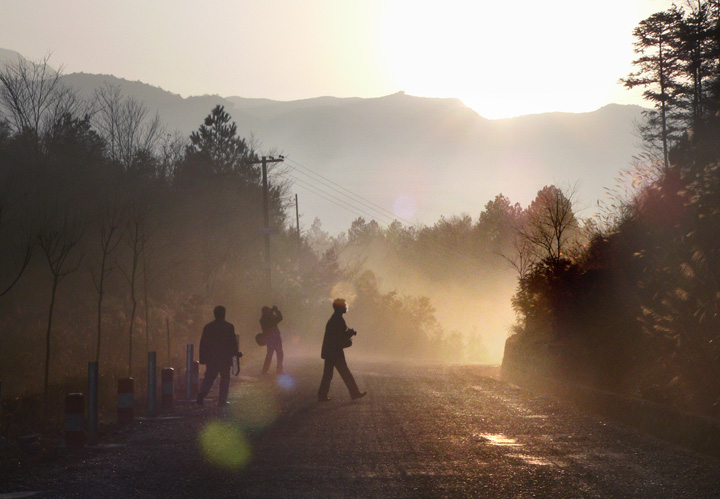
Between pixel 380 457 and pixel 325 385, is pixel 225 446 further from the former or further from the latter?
pixel 325 385

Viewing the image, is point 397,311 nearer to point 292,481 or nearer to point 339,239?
point 292,481

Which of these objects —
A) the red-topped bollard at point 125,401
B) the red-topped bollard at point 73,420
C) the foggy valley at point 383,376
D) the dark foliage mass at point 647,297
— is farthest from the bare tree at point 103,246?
the dark foliage mass at point 647,297

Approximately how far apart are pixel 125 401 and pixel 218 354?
257cm

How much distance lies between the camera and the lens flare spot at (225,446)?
366 inches

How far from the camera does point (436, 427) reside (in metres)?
11.6

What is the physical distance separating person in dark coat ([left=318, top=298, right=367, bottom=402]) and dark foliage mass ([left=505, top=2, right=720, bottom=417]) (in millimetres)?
4692

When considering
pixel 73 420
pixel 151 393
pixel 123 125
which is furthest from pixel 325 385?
pixel 123 125

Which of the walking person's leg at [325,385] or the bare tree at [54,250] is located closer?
the bare tree at [54,250]

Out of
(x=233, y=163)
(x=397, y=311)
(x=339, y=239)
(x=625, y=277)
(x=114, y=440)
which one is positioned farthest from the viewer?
(x=339, y=239)

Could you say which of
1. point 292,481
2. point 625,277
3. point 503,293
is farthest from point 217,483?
point 503,293

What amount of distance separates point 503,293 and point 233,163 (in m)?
50.6

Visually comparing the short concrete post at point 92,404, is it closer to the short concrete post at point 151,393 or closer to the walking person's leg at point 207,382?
the short concrete post at point 151,393

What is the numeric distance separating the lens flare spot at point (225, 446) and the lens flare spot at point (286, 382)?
5.94 meters

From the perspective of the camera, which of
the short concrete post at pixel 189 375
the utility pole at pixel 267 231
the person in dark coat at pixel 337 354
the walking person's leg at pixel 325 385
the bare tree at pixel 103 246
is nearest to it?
the walking person's leg at pixel 325 385
